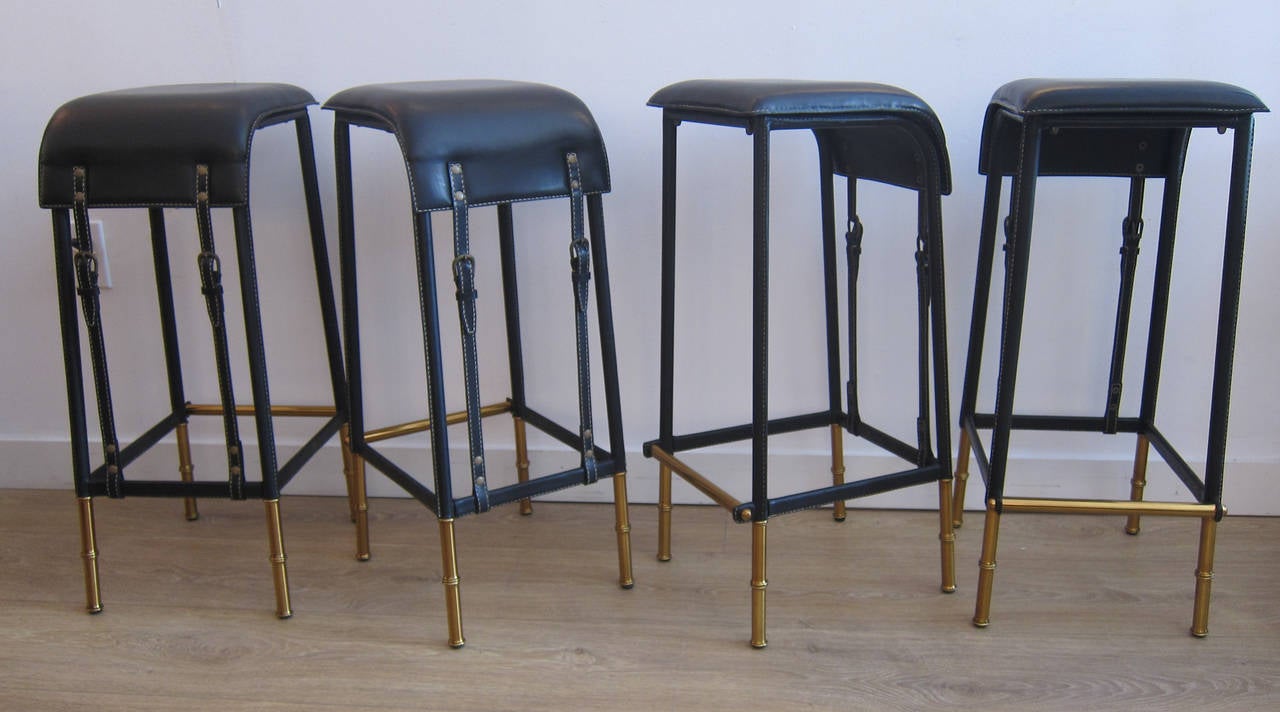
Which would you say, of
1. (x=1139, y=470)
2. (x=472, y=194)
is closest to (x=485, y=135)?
(x=472, y=194)

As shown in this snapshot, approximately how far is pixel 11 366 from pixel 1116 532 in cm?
222

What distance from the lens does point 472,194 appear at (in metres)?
1.44

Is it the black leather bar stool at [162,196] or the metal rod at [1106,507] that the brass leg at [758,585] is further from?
the black leather bar stool at [162,196]

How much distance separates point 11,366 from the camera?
85.0 inches

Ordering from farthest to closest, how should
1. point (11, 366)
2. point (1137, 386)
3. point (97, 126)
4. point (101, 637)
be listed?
point (11, 366), point (1137, 386), point (101, 637), point (97, 126)

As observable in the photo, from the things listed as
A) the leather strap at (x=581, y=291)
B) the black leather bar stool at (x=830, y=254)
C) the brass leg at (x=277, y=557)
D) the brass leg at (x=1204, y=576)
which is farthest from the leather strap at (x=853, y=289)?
the brass leg at (x=277, y=557)

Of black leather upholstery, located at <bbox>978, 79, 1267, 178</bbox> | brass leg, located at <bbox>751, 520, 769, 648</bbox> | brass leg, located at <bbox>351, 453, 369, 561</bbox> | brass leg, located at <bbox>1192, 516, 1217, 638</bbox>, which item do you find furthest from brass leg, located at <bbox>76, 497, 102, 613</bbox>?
brass leg, located at <bbox>1192, 516, 1217, 638</bbox>

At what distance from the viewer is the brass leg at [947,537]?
166 centimetres

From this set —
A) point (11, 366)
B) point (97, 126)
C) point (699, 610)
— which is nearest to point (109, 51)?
point (97, 126)

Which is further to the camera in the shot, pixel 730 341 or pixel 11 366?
pixel 11 366

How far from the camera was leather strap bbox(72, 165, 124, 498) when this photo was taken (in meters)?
1.51

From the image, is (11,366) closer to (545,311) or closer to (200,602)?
(200,602)

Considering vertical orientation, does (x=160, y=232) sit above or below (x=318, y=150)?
below

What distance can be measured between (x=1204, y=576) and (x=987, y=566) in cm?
32
